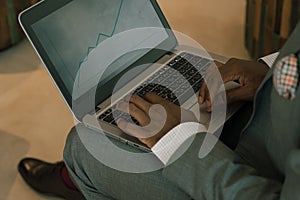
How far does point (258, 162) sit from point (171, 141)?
174 mm

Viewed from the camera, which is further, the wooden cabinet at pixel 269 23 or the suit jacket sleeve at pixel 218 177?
the wooden cabinet at pixel 269 23

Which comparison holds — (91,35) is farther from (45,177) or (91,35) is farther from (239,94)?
(45,177)

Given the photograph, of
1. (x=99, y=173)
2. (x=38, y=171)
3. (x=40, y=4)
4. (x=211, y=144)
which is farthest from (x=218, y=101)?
(x=38, y=171)

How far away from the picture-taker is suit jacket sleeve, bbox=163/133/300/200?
3.13 ft

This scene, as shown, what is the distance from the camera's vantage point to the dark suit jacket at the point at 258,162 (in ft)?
2.88

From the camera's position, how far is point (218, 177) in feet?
3.22

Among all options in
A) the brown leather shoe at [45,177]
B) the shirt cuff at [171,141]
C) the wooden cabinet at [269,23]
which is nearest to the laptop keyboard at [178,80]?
the shirt cuff at [171,141]

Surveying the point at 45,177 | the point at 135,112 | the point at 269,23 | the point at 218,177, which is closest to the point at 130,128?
the point at 135,112

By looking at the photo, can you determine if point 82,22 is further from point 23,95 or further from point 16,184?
point 23,95

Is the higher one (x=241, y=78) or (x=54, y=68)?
(x=54, y=68)

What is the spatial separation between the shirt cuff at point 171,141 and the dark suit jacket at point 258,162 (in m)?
0.02

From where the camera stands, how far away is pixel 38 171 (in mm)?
1683

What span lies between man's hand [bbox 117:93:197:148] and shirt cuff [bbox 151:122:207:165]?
23 mm

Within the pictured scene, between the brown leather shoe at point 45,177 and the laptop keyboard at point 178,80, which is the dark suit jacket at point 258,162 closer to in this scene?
the laptop keyboard at point 178,80
